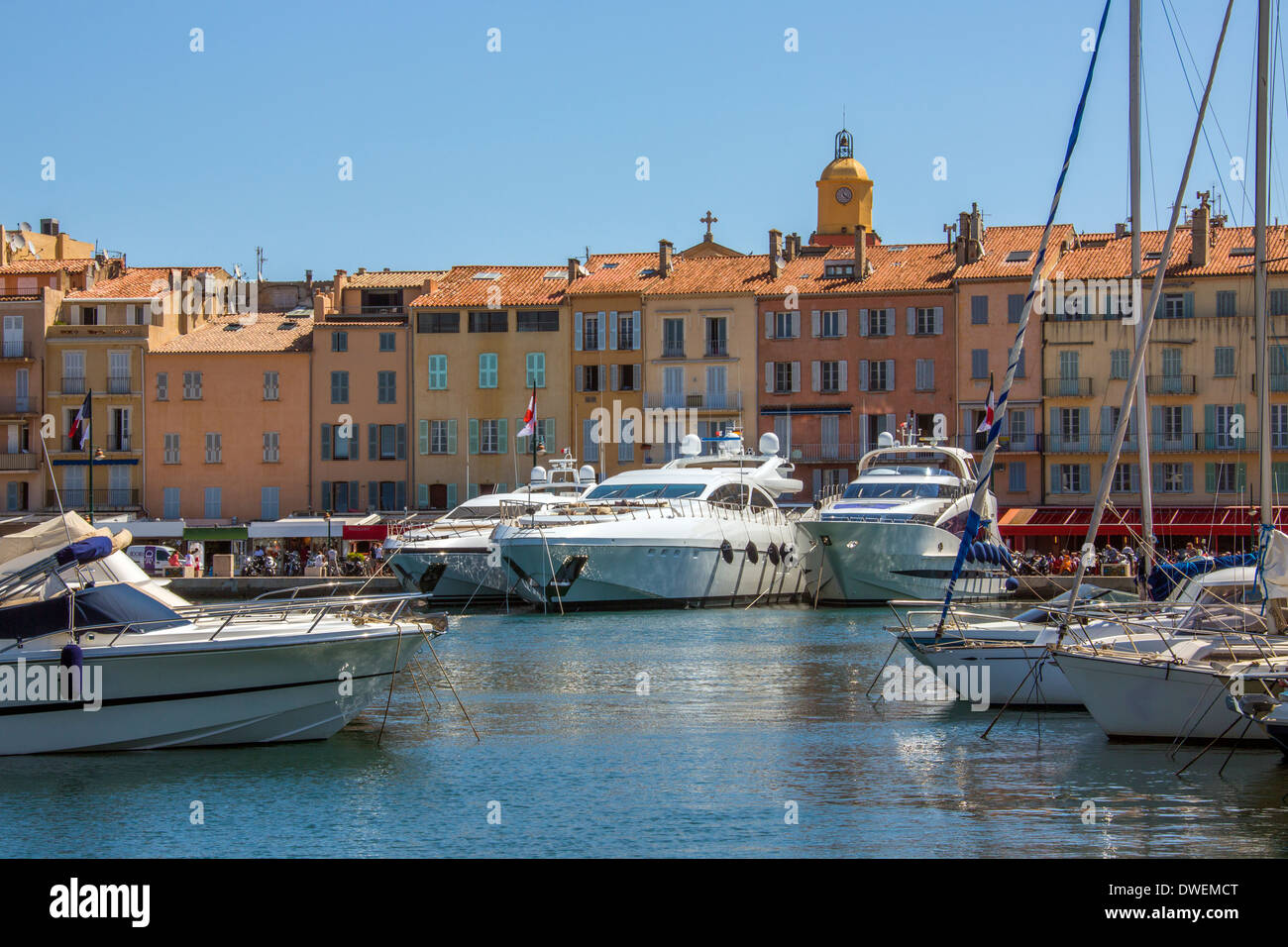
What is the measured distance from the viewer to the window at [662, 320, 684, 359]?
75438mm

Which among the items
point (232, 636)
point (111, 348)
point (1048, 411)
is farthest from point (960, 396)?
point (232, 636)

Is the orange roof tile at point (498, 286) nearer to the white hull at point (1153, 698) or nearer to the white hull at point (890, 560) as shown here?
the white hull at point (890, 560)

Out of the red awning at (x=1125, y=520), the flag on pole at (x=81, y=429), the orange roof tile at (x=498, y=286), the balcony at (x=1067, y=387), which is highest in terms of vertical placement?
the orange roof tile at (x=498, y=286)

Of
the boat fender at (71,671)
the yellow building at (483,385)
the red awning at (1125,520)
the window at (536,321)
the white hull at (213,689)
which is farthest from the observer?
the window at (536,321)

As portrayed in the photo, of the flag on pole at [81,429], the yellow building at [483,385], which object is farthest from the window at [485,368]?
the flag on pole at [81,429]

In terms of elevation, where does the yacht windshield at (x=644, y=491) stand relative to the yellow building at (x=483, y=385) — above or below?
below

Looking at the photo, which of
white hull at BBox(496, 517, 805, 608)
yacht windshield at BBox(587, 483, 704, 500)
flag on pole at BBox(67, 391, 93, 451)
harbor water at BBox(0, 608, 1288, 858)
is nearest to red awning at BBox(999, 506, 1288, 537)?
yacht windshield at BBox(587, 483, 704, 500)

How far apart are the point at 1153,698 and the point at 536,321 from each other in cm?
5632

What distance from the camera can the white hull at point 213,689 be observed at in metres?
21.6

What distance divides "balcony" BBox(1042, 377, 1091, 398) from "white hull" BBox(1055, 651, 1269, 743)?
48522 millimetres

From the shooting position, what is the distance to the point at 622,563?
48.3m

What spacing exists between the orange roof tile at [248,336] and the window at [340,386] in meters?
1.94

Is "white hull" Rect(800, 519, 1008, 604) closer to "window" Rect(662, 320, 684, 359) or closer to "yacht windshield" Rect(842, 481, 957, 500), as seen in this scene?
"yacht windshield" Rect(842, 481, 957, 500)
